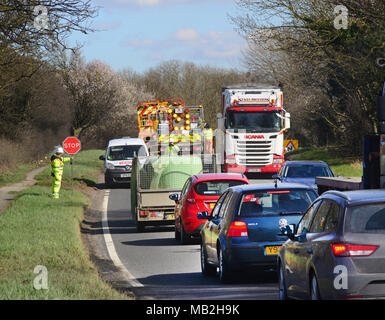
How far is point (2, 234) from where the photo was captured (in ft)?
56.0

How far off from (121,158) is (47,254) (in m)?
23.5

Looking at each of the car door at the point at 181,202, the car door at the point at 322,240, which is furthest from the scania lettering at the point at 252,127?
the car door at the point at 322,240

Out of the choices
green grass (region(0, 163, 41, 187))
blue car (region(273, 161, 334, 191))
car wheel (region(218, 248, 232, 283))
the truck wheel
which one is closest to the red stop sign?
green grass (region(0, 163, 41, 187))

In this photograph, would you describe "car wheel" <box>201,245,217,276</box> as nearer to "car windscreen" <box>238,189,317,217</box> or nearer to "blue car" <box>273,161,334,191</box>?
"car windscreen" <box>238,189,317,217</box>

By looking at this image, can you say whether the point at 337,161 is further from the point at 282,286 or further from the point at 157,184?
the point at 282,286

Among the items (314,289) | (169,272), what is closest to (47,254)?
(169,272)

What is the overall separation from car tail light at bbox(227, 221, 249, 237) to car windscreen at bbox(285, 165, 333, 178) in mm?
14981

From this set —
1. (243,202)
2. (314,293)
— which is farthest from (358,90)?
(314,293)

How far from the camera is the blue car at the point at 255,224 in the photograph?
39.6 feet

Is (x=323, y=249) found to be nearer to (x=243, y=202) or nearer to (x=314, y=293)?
(x=314, y=293)

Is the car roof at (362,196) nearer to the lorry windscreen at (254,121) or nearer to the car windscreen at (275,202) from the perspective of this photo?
the car windscreen at (275,202)

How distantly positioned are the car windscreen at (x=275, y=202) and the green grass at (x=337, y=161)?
28.1 metres

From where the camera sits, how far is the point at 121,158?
124 feet

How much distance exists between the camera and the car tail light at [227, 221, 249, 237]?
12086 millimetres
